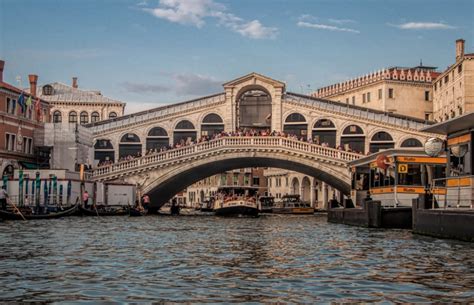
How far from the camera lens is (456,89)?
4988 centimetres

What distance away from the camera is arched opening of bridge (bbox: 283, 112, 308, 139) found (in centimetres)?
4972

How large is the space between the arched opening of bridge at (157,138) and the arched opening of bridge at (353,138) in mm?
11812

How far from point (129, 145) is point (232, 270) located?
38924mm

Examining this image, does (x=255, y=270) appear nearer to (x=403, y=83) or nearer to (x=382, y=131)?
(x=382, y=131)

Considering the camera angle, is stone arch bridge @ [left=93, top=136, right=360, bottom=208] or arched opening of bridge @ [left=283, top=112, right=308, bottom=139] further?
arched opening of bridge @ [left=283, top=112, right=308, bottom=139]

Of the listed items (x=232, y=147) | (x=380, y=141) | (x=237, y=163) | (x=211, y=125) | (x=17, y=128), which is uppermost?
(x=211, y=125)

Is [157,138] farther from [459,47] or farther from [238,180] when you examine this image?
[238,180]

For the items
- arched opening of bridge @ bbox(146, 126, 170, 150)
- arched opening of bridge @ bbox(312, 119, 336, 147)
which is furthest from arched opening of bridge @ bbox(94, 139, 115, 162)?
arched opening of bridge @ bbox(312, 119, 336, 147)

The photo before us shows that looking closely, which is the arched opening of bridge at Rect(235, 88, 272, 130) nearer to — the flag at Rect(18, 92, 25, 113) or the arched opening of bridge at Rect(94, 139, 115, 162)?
the arched opening of bridge at Rect(94, 139, 115, 162)

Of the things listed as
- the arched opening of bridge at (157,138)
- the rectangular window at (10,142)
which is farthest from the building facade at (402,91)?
the rectangular window at (10,142)

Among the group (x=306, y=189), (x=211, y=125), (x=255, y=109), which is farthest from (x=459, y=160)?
(x=306, y=189)

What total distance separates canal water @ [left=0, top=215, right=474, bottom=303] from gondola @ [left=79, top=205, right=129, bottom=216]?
1633 cm

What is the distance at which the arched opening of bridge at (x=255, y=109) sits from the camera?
52969 mm

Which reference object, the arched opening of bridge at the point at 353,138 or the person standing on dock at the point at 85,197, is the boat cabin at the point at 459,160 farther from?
the arched opening of bridge at the point at 353,138
